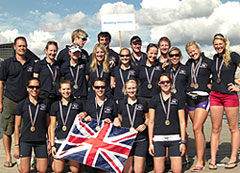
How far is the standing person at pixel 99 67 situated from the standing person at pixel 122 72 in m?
0.16

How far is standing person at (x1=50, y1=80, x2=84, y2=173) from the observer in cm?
491

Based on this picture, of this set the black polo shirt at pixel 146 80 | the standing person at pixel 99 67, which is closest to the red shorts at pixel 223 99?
the black polo shirt at pixel 146 80

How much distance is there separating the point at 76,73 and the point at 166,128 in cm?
224

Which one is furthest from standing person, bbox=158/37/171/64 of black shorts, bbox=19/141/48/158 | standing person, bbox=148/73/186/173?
black shorts, bbox=19/141/48/158

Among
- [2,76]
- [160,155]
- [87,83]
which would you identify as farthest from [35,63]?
[160,155]

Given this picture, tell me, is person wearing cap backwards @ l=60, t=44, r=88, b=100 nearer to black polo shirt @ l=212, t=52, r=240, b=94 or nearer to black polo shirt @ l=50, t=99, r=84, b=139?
black polo shirt @ l=50, t=99, r=84, b=139

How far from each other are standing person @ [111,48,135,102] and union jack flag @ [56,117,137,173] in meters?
0.89

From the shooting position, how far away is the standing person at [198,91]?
5156 millimetres

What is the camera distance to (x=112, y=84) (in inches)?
223

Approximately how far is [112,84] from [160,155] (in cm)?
187

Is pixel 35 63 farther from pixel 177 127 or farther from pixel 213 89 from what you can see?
pixel 213 89

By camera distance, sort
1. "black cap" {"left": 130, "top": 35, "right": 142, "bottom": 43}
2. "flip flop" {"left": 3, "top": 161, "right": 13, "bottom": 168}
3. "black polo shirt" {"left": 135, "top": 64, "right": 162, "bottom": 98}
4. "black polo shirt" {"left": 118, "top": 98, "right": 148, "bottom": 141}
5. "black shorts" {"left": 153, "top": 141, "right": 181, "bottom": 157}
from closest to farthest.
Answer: "black shorts" {"left": 153, "top": 141, "right": 181, "bottom": 157} → "black polo shirt" {"left": 118, "top": 98, "right": 148, "bottom": 141} → "black polo shirt" {"left": 135, "top": 64, "right": 162, "bottom": 98} → "flip flop" {"left": 3, "top": 161, "right": 13, "bottom": 168} → "black cap" {"left": 130, "top": 35, "right": 142, "bottom": 43}

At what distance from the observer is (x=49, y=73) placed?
5371 millimetres

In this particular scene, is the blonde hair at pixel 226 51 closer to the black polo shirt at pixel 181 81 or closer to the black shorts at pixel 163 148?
the black polo shirt at pixel 181 81
